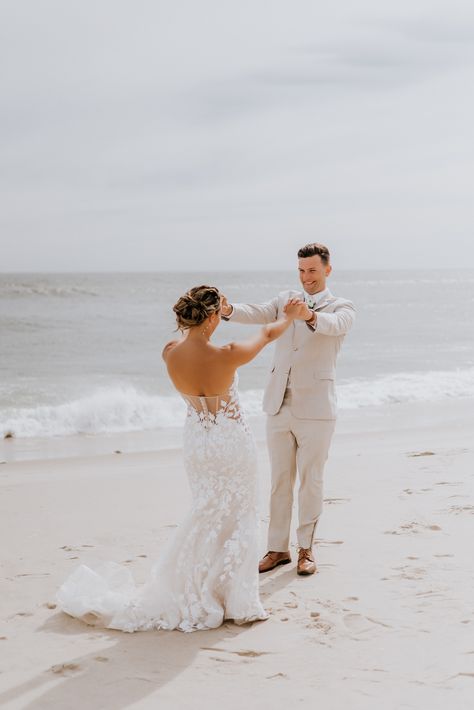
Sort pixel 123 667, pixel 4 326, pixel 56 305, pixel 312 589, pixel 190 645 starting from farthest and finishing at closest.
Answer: pixel 56 305 → pixel 4 326 → pixel 312 589 → pixel 190 645 → pixel 123 667

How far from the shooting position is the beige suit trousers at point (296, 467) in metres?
A: 5.13

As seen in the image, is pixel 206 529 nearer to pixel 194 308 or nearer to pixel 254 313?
pixel 194 308

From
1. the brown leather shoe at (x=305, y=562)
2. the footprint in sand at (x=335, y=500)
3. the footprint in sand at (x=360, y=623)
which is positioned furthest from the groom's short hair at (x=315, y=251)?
the footprint in sand at (x=335, y=500)

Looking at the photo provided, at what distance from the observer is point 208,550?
4.35m

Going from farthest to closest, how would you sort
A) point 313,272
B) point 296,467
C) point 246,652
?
1. point 296,467
2. point 313,272
3. point 246,652

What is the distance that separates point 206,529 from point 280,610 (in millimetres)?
627

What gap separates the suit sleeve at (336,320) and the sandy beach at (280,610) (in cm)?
151

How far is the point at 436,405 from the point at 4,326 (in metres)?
21.0

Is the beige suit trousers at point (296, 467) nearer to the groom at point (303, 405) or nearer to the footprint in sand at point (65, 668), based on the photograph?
the groom at point (303, 405)

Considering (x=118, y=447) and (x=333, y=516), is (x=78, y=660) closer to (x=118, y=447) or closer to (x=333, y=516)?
(x=333, y=516)

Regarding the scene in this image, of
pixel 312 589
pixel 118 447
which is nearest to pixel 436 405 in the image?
pixel 118 447

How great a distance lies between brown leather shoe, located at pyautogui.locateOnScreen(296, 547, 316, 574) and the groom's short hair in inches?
71.9

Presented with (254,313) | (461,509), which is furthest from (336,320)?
(461,509)

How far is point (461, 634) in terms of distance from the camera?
4.02 meters
